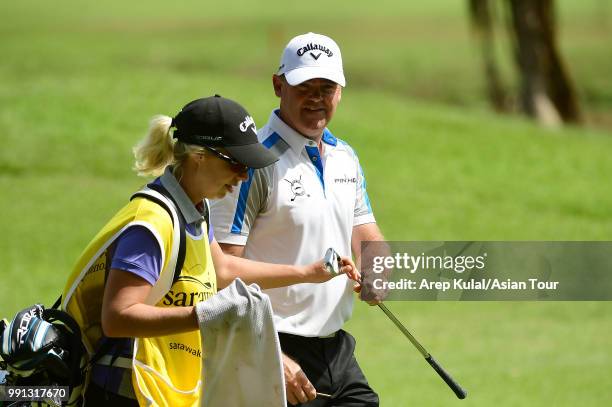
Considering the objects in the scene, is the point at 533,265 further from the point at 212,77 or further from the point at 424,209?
the point at 212,77

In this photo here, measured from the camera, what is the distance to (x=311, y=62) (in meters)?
5.04

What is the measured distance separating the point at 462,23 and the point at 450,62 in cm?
533

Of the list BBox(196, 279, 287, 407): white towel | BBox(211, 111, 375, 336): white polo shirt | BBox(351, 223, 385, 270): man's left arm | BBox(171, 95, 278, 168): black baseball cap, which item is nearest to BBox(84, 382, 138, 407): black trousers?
BBox(196, 279, 287, 407): white towel

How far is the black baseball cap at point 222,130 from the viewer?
4172 millimetres

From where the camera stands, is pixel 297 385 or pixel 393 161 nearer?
pixel 297 385

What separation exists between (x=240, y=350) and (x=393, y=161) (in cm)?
1633

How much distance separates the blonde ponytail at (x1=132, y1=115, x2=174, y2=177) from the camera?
420cm

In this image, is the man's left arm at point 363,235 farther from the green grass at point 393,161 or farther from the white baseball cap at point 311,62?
the green grass at point 393,161

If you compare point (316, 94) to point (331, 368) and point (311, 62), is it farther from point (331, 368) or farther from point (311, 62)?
point (331, 368)

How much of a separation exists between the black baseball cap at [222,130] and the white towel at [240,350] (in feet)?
1.43

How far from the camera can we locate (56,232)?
15.8 m

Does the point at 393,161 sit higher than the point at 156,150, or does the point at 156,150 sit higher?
the point at 393,161

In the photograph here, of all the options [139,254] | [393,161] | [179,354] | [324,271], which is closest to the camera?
[139,254]

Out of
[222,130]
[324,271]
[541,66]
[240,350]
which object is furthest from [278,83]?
[541,66]
